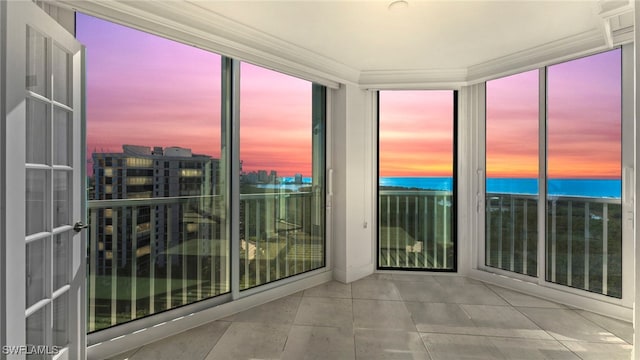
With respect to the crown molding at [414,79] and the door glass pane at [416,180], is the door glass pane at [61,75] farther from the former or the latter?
the door glass pane at [416,180]

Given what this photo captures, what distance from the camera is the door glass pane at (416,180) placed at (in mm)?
3598

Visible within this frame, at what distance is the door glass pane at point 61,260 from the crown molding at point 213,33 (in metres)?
1.40

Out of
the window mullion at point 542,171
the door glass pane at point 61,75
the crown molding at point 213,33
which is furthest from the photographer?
the window mullion at point 542,171

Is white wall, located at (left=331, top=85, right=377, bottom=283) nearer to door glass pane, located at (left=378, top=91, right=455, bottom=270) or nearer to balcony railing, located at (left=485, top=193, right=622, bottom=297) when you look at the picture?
door glass pane, located at (left=378, top=91, right=455, bottom=270)

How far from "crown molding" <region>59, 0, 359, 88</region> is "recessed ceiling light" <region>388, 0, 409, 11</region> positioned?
101 cm

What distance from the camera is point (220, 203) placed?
2.46 metres

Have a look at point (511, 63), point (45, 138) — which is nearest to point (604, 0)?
point (511, 63)

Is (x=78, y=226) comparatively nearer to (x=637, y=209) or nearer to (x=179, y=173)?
(x=179, y=173)

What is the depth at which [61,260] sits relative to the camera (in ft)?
5.12

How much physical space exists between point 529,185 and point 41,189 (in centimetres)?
406

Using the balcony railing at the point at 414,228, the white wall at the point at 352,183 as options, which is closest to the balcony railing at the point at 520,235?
the balcony railing at the point at 414,228

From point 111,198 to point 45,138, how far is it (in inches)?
23.6

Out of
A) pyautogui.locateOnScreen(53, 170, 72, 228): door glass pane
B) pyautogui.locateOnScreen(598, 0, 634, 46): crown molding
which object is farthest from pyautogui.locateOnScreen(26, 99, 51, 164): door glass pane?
pyautogui.locateOnScreen(598, 0, 634, 46): crown molding

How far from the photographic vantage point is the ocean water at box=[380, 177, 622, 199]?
8.46 ft
